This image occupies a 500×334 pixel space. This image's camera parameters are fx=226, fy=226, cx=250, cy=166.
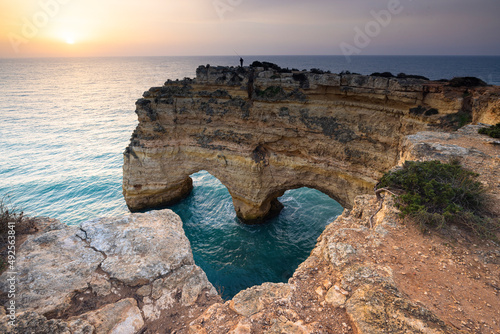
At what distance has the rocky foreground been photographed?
11.0 feet

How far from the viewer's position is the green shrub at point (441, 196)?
5.08m

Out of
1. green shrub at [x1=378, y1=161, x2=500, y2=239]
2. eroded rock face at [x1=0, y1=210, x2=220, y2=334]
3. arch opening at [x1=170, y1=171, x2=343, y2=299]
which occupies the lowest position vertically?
arch opening at [x1=170, y1=171, x2=343, y2=299]

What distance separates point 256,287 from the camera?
4234mm

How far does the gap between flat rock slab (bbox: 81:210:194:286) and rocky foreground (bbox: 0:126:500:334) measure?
20 millimetres

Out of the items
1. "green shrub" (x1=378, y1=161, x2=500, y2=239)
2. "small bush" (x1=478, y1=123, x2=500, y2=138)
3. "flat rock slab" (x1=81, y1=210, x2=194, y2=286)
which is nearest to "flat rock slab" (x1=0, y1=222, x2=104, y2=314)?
"flat rock slab" (x1=81, y1=210, x2=194, y2=286)

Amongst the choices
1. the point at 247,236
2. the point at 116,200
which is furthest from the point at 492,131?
the point at 116,200

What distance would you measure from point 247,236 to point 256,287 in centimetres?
Answer: 1221

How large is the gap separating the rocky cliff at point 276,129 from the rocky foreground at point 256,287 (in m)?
9.52

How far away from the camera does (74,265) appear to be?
164 inches

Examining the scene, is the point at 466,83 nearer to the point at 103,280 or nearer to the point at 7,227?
the point at 103,280

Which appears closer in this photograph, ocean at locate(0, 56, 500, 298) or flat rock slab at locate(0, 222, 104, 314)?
flat rock slab at locate(0, 222, 104, 314)

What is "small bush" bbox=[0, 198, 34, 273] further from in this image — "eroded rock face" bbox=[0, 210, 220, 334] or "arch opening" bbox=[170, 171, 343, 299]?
"arch opening" bbox=[170, 171, 343, 299]

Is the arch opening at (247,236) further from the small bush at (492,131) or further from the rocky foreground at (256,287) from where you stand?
the small bush at (492,131)

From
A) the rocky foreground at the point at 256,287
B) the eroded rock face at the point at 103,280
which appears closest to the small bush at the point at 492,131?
the rocky foreground at the point at 256,287
